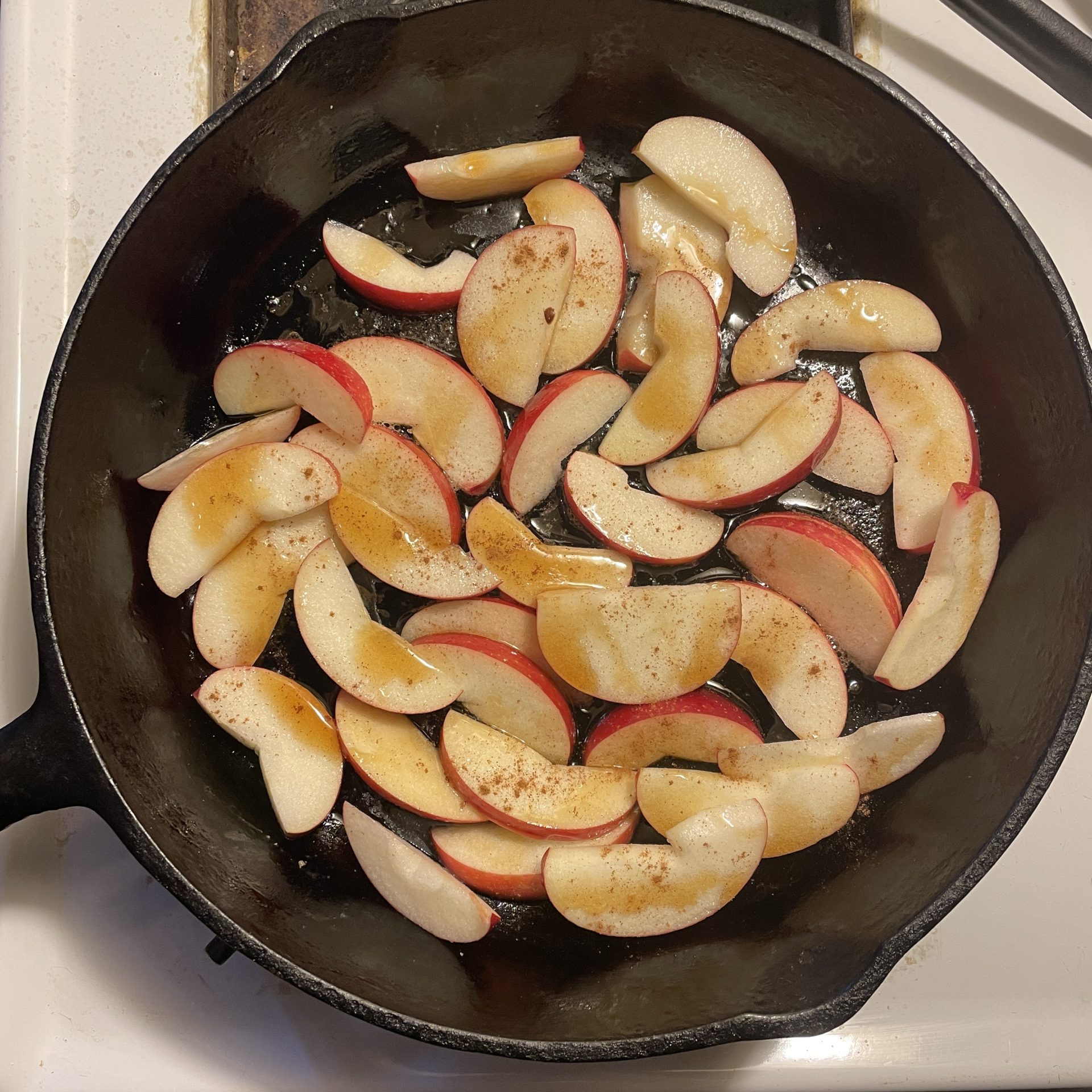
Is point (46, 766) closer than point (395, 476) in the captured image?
Yes

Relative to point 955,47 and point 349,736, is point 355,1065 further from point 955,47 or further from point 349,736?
point 955,47

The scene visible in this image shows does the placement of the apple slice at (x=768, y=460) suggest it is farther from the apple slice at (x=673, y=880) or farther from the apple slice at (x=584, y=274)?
the apple slice at (x=673, y=880)

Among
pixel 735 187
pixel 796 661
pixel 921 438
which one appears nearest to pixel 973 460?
pixel 921 438

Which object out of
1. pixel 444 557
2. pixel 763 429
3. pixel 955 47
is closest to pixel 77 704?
pixel 444 557

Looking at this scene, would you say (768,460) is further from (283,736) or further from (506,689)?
(283,736)

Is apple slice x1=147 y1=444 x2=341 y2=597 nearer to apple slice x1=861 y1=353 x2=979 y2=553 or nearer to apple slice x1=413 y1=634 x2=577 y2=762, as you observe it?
apple slice x1=413 y1=634 x2=577 y2=762

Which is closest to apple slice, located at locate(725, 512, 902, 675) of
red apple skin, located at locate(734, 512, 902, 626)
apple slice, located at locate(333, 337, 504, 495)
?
red apple skin, located at locate(734, 512, 902, 626)
